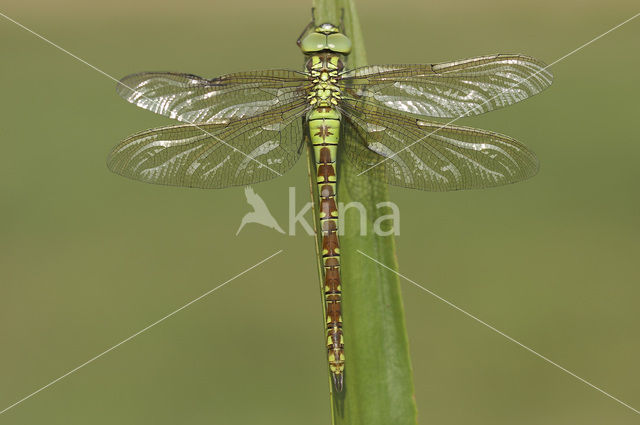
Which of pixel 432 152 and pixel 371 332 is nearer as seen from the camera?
pixel 371 332

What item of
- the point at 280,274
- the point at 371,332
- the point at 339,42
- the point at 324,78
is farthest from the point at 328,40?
the point at 280,274

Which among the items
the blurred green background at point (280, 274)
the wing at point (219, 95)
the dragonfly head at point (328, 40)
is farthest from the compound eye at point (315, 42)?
the blurred green background at point (280, 274)

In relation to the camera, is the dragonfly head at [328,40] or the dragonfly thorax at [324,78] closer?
the dragonfly head at [328,40]

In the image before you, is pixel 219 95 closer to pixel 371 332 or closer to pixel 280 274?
pixel 371 332

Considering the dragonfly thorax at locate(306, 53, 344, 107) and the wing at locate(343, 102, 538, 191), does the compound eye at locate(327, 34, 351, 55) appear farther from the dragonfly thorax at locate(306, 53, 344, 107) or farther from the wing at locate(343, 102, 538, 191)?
the wing at locate(343, 102, 538, 191)

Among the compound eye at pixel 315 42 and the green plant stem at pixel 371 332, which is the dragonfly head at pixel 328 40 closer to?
the compound eye at pixel 315 42

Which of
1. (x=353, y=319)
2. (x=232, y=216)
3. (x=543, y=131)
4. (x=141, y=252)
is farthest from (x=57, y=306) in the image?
(x=543, y=131)
